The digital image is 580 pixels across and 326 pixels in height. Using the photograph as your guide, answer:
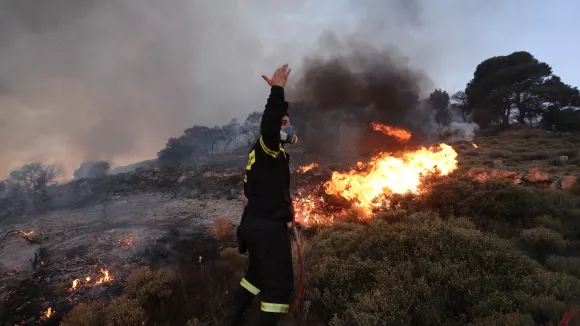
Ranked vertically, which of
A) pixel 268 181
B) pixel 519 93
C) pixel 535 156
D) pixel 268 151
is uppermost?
pixel 519 93

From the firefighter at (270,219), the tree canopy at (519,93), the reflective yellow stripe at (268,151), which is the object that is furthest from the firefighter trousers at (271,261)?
the tree canopy at (519,93)

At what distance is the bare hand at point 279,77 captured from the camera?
11.0 ft

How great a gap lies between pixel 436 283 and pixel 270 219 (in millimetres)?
2607

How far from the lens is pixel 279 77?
3391 millimetres

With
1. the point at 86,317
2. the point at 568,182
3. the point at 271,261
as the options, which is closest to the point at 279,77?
the point at 271,261

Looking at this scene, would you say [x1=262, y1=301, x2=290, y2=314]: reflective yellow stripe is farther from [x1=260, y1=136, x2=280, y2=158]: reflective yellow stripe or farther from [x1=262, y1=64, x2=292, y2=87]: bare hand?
[x1=262, y1=64, x2=292, y2=87]: bare hand

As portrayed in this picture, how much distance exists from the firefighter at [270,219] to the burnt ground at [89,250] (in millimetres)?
4703

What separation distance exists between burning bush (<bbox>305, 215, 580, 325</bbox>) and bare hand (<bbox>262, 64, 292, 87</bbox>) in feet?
9.38

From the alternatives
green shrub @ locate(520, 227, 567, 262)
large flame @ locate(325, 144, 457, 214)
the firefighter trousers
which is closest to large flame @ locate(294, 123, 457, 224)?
large flame @ locate(325, 144, 457, 214)

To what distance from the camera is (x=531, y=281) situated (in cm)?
388

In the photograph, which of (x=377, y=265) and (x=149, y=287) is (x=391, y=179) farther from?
(x=149, y=287)

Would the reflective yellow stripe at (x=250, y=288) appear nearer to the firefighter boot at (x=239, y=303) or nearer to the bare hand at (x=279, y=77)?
the firefighter boot at (x=239, y=303)

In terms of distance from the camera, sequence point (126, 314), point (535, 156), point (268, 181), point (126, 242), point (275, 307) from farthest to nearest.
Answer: point (535, 156) < point (126, 242) < point (126, 314) < point (268, 181) < point (275, 307)

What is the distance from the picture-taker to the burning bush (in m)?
3.42
